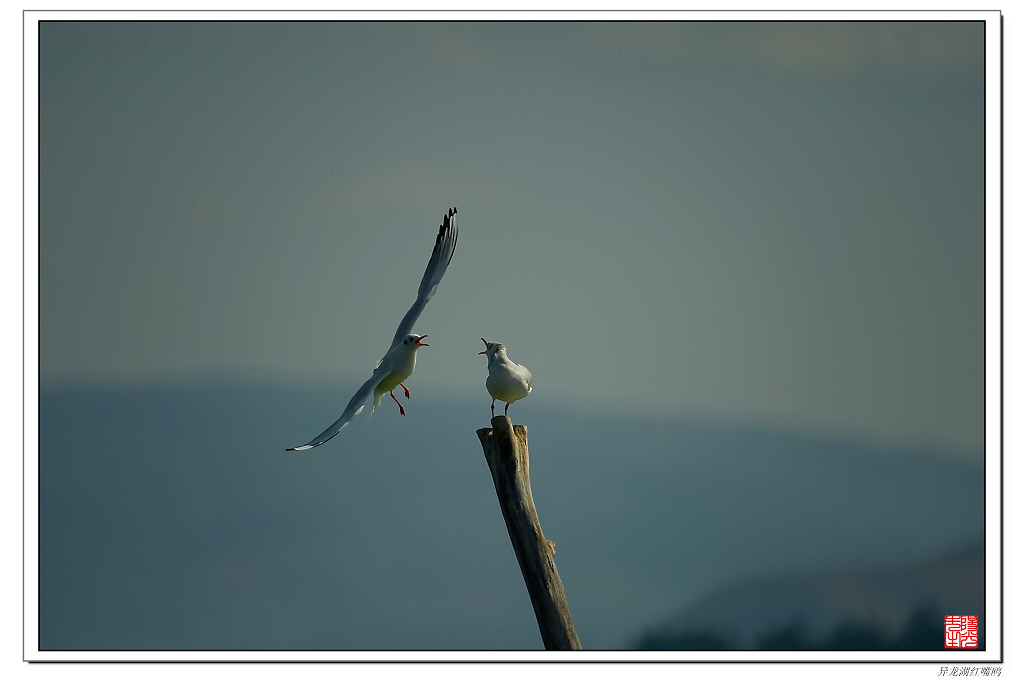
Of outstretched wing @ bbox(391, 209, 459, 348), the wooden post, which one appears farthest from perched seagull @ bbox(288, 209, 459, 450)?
the wooden post

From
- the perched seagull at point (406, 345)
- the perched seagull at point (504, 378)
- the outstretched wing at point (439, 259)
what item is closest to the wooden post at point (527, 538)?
the perched seagull at point (504, 378)

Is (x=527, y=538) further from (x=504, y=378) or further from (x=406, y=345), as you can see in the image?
(x=406, y=345)

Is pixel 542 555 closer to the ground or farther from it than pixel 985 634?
farther from it

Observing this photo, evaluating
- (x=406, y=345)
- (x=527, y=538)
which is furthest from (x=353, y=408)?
(x=527, y=538)
